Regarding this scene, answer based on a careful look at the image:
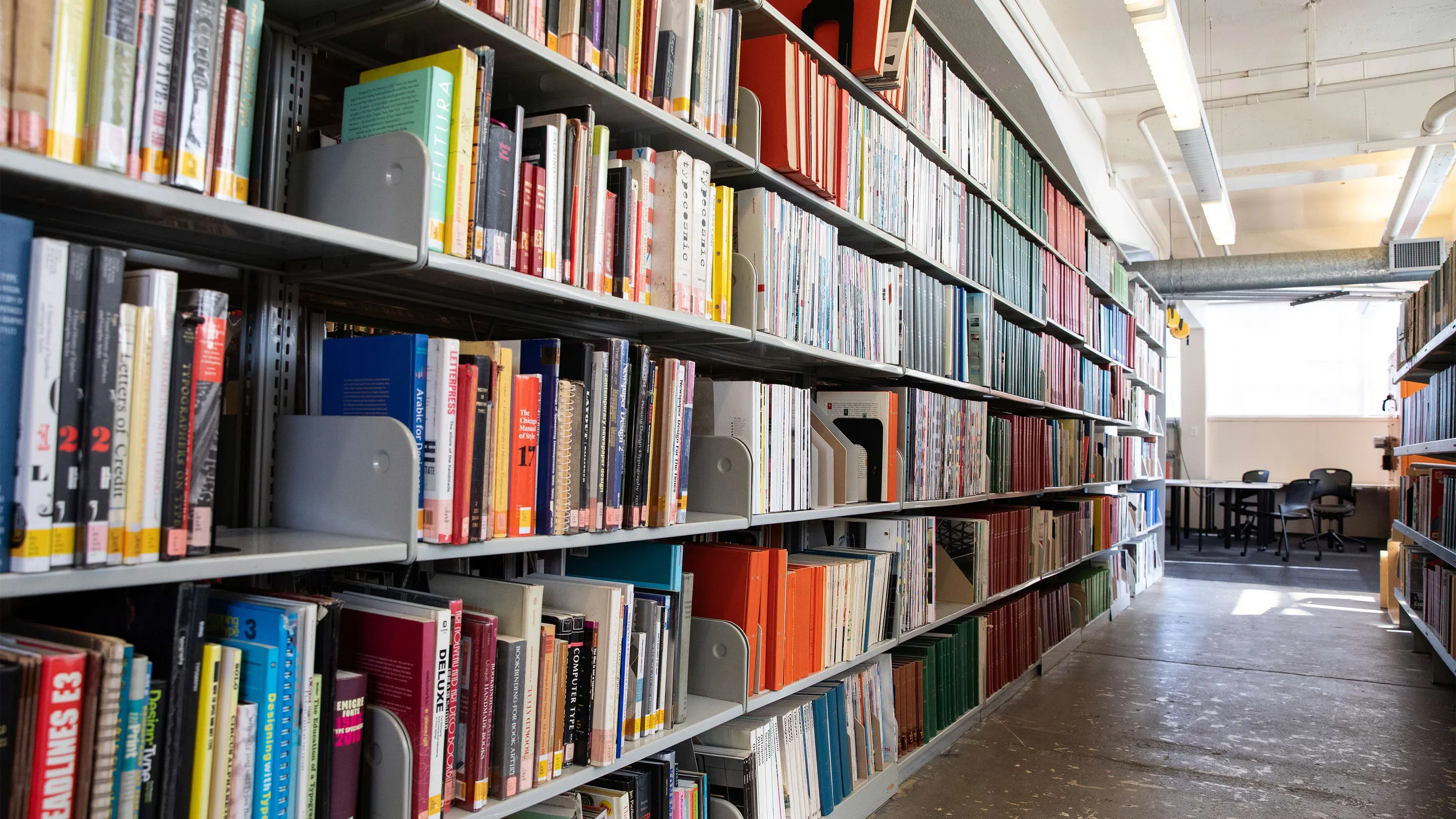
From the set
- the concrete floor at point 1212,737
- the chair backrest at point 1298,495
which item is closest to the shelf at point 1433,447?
the concrete floor at point 1212,737

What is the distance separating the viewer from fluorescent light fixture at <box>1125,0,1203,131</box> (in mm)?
3301

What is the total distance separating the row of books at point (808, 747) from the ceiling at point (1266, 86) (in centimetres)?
283

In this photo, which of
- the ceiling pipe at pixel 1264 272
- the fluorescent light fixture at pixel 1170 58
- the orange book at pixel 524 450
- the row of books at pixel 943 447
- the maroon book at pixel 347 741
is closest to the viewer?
the maroon book at pixel 347 741

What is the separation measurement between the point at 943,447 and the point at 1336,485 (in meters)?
9.63

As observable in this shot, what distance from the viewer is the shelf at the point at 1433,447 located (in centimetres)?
336

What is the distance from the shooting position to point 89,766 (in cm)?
88

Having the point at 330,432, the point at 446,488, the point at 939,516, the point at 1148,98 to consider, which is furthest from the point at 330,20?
the point at 1148,98

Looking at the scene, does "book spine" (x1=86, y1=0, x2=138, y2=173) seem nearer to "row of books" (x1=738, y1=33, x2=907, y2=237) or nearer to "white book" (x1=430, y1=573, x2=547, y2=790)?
"white book" (x1=430, y1=573, x2=547, y2=790)

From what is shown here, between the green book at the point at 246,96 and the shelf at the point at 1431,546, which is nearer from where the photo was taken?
the green book at the point at 246,96

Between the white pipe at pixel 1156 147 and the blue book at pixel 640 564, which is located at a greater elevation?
the white pipe at pixel 1156 147

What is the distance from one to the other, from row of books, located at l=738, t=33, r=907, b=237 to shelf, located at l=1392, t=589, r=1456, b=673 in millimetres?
2842

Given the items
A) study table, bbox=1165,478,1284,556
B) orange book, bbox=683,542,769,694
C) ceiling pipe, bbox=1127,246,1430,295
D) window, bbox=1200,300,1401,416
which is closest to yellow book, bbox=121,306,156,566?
orange book, bbox=683,542,769,694

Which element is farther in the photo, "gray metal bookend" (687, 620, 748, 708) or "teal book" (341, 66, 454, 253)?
"gray metal bookend" (687, 620, 748, 708)

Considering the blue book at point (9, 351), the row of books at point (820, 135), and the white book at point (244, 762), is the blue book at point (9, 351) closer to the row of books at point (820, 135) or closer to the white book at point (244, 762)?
the white book at point (244, 762)
